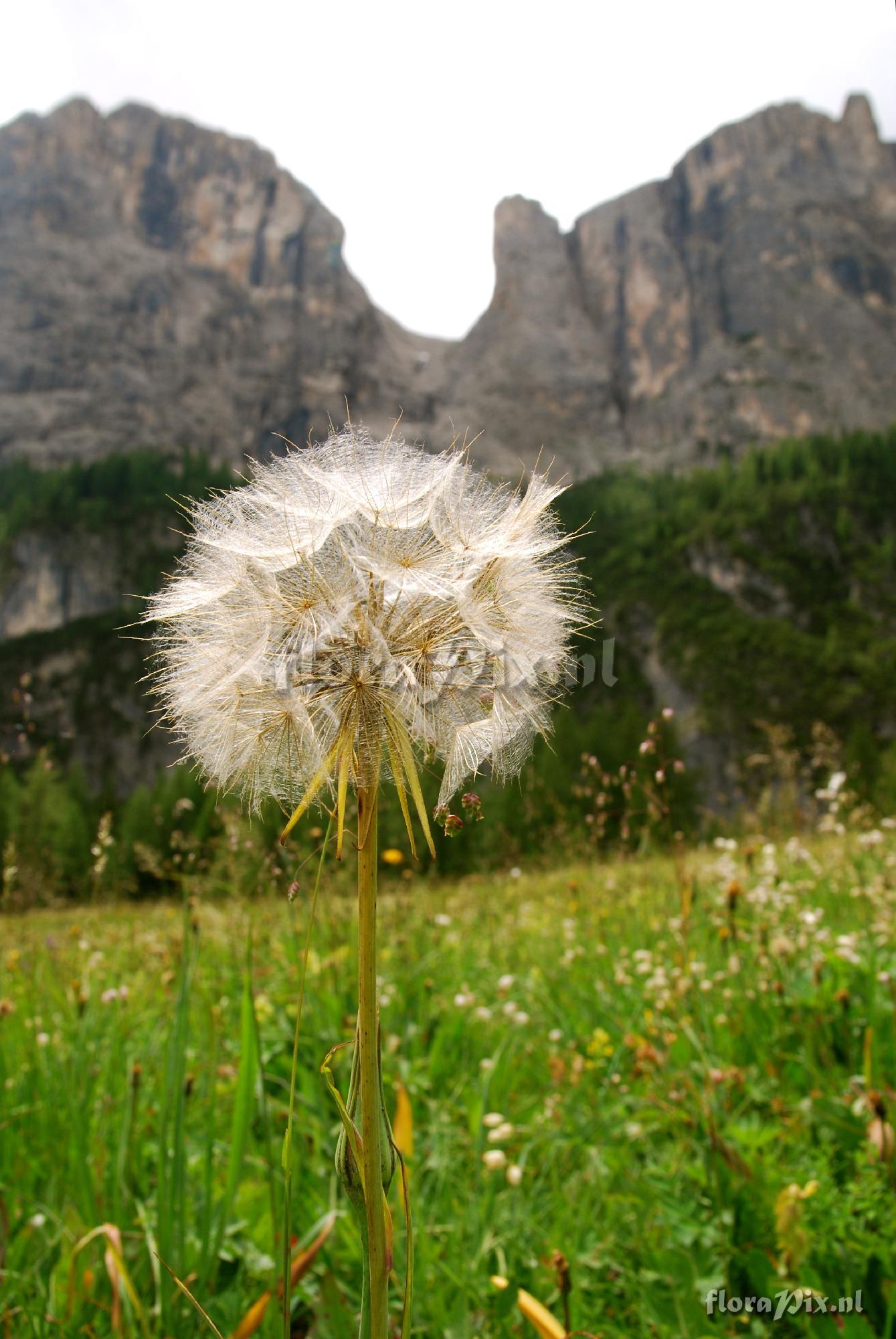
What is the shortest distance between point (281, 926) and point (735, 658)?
229ft

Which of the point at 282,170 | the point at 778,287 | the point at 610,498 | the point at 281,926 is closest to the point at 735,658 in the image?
the point at 610,498

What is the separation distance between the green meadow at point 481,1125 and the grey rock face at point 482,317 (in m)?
95.3

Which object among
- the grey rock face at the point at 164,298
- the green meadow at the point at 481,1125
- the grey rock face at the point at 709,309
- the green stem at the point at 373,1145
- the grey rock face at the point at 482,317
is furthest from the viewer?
the grey rock face at the point at 709,309

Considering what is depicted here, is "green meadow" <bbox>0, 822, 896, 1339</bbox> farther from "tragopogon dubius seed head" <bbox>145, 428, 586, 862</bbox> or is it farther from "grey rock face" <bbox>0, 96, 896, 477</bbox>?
"grey rock face" <bbox>0, 96, 896, 477</bbox>

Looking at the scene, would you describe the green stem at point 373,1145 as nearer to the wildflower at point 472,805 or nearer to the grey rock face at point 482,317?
the wildflower at point 472,805

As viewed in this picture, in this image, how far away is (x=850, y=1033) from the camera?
8.84 feet

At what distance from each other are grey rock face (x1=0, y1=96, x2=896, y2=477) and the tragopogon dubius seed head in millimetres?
96971

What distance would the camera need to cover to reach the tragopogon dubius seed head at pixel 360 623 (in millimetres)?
1069

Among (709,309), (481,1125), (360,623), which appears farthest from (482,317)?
(360,623)

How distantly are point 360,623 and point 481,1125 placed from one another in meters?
2.09

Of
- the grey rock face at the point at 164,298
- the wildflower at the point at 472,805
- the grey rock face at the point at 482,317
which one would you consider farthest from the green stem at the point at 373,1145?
the grey rock face at the point at 164,298

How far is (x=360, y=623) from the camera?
3.54 ft

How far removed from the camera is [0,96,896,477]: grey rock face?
325 feet

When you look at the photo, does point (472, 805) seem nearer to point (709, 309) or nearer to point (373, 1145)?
point (373, 1145)
